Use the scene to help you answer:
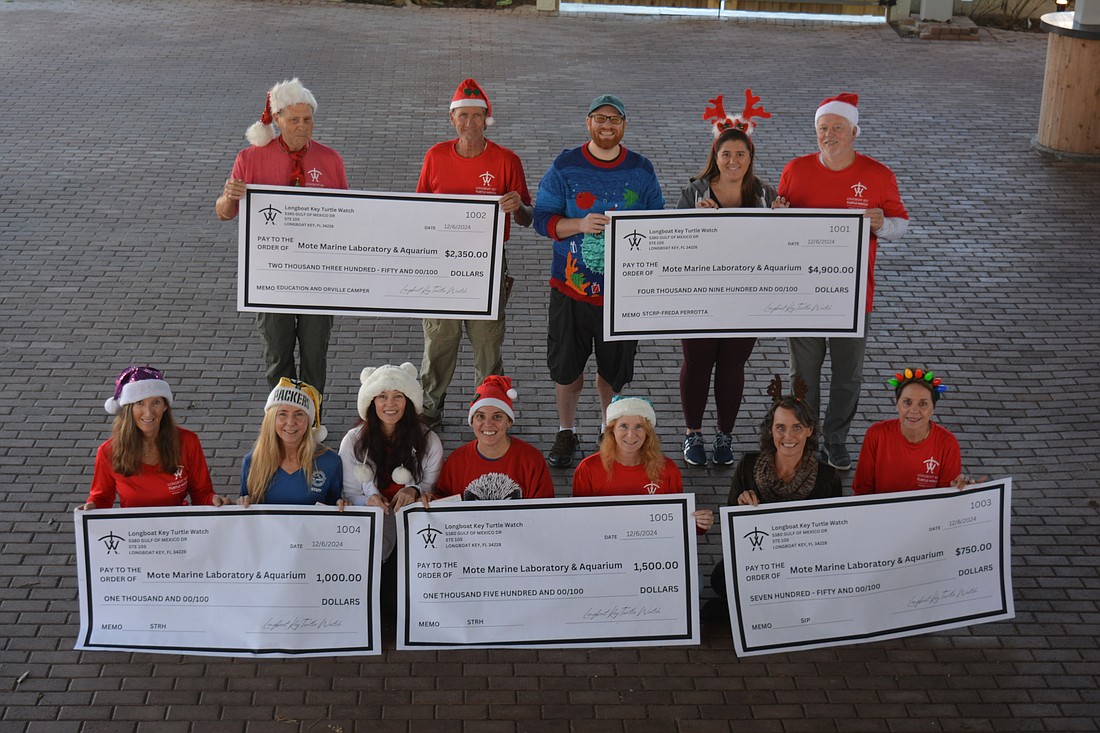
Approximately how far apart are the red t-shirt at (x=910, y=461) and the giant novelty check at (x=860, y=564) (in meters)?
0.27

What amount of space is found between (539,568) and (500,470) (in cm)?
53

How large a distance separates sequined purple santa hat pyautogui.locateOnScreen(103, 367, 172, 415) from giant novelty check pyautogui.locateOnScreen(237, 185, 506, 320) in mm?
1146

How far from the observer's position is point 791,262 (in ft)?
21.9

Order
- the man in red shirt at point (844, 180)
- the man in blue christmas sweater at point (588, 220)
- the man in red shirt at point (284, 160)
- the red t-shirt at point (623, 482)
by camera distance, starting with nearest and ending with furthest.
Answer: the red t-shirt at point (623, 482) < the man in blue christmas sweater at point (588, 220) < the man in red shirt at point (844, 180) < the man in red shirt at point (284, 160)

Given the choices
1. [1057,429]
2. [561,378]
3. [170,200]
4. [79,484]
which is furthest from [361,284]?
[170,200]

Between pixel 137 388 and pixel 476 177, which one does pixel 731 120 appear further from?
pixel 137 388

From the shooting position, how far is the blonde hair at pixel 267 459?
5.67 m

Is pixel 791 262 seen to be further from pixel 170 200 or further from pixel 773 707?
pixel 170 200

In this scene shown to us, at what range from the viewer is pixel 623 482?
228 inches

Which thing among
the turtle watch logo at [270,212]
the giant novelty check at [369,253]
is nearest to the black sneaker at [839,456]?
the giant novelty check at [369,253]

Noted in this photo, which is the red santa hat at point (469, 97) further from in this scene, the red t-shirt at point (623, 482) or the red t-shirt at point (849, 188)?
the red t-shirt at point (623, 482)

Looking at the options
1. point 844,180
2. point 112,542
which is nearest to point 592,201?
point 844,180

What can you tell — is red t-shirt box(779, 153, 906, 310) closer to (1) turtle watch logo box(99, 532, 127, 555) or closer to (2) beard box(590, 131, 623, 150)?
(2) beard box(590, 131, 623, 150)

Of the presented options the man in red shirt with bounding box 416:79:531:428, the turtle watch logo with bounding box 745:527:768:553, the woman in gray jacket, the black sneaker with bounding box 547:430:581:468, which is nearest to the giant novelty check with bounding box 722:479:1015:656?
the turtle watch logo with bounding box 745:527:768:553
